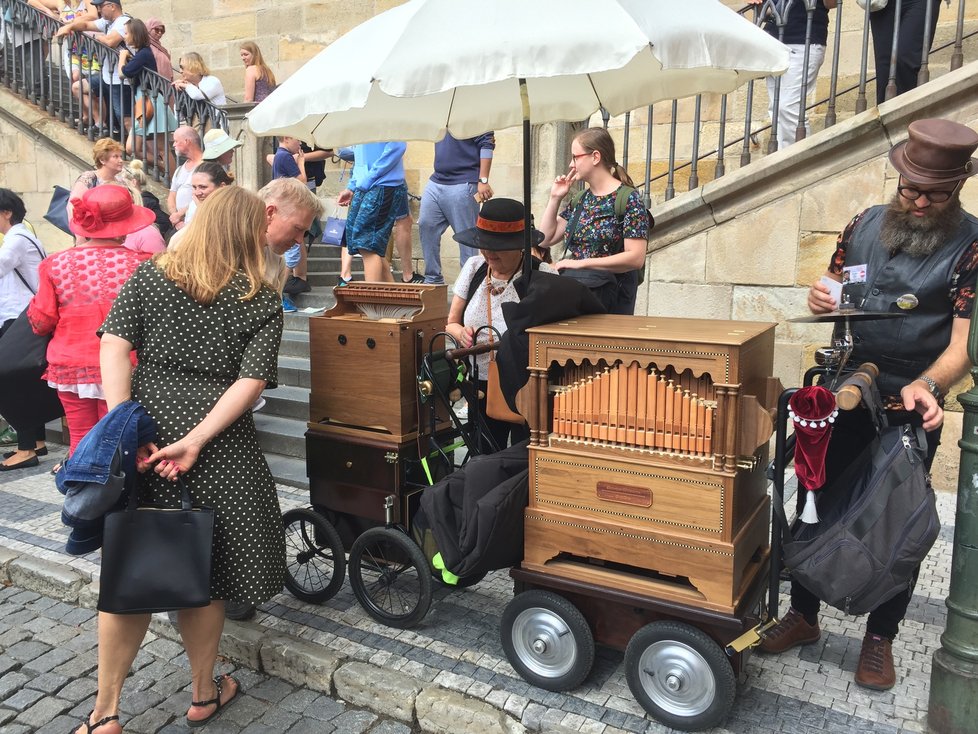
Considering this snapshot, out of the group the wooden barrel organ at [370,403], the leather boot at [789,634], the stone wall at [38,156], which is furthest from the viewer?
the stone wall at [38,156]

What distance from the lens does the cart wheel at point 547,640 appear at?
3.07 m

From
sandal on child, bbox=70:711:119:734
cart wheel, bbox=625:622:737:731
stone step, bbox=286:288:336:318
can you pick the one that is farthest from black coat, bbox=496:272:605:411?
stone step, bbox=286:288:336:318

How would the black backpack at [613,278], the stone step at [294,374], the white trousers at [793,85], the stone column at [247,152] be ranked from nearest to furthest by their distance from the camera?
1. the black backpack at [613,278]
2. the white trousers at [793,85]
3. the stone step at [294,374]
4. the stone column at [247,152]

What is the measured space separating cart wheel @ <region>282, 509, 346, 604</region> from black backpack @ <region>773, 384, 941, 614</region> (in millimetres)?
2002

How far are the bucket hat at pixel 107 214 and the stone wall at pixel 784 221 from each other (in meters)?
3.54

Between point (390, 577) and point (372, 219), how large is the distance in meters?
3.77

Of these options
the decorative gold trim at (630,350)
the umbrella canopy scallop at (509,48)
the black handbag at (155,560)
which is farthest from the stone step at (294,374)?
the decorative gold trim at (630,350)

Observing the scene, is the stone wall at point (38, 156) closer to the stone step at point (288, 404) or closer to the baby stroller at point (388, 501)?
the stone step at point (288, 404)

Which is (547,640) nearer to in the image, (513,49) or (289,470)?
(513,49)

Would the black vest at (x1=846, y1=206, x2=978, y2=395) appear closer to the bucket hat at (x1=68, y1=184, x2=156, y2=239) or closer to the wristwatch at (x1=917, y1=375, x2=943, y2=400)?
the wristwatch at (x1=917, y1=375, x2=943, y2=400)

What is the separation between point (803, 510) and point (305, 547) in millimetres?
2382

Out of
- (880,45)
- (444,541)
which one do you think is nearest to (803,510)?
(444,541)

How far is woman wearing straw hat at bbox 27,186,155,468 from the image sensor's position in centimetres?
407

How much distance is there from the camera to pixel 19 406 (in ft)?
19.5
